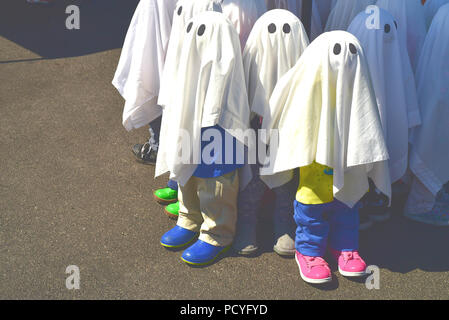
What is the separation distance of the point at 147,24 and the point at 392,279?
97.8 inches

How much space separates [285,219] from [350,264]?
0.52 meters

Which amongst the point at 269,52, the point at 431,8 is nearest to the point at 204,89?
the point at 269,52

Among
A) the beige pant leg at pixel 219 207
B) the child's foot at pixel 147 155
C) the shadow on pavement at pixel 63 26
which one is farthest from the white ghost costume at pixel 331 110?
the shadow on pavement at pixel 63 26

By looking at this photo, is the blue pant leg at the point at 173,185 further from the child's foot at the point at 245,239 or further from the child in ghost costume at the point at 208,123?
the child's foot at the point at 245,239

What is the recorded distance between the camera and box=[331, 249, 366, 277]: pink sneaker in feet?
10.6

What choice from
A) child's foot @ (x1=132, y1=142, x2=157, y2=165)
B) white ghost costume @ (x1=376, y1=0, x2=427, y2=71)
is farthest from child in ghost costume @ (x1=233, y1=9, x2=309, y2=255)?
child's foot @ (x1=132, y1=142, x2=157, y2=165)

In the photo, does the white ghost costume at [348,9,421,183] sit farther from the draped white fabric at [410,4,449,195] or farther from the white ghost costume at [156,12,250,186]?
the white ghost costume at [156,12,250,186]

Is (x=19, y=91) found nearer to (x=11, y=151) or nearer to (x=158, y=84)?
(x=11, y=151)

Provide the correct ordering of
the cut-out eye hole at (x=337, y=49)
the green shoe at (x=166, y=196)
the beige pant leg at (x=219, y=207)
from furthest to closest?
1. the green shoe at (x=166, y=196)
2. the beige pant leg at (x=219, y=207)
3. the cut-out eye hole at (x=337, y=49)

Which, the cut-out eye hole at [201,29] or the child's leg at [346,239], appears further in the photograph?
the child's leg at [346,239]

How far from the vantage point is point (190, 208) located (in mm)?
3543

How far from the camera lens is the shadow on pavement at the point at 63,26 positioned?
22.0 ft

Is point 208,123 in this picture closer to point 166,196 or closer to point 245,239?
point 245,239

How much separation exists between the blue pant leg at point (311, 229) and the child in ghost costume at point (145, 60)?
1.43 m
